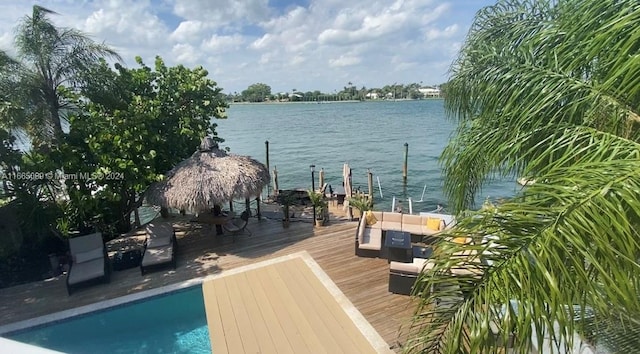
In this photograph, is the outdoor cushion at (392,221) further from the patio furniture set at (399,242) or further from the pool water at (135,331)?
the pool water at (135,331)

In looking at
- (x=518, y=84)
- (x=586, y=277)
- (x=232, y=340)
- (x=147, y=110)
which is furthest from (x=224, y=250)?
(x=586, y=277)

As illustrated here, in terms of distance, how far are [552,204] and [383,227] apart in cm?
719

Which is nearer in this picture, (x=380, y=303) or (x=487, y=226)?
(x=487, y=226)

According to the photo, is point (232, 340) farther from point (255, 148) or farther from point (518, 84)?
point (255, 148)

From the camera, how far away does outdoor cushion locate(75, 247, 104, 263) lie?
7.54 m

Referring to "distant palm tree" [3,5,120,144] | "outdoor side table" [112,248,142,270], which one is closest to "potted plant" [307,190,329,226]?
"outdoor side table" [112,248,142,270]

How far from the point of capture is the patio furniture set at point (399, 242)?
20.6ft

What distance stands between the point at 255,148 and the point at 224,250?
92.4ft

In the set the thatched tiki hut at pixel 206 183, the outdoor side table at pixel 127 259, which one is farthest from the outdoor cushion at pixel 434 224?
the outdoor side table at pixel 127 259

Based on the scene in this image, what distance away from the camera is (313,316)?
229 inches

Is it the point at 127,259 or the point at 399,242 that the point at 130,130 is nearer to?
the point at 127,259

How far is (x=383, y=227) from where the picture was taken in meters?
9.03

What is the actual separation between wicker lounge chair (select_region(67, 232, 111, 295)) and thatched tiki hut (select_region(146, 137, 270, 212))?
1.60m

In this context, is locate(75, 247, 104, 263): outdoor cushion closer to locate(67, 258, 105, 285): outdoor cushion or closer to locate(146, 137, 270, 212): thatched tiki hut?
locate(67, 258, 105, 285): outdoor cushion
